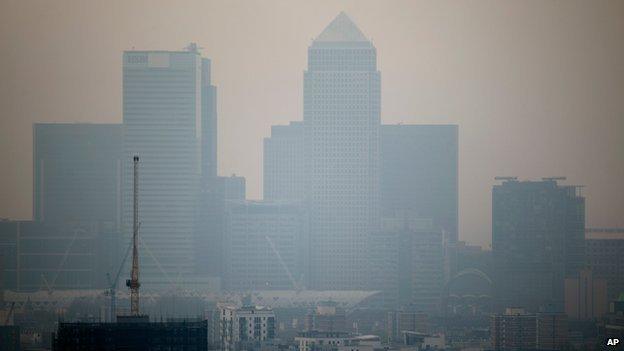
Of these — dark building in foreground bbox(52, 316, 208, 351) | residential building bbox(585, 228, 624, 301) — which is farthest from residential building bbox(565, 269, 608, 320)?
dark building in foreground bbox(52, 316, 208, 351)

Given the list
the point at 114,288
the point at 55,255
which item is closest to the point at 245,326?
the point at 114,288

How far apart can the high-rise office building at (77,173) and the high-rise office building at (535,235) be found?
15.2m

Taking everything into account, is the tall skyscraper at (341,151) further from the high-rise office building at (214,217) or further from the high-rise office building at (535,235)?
the high-rise office building at (535,235)

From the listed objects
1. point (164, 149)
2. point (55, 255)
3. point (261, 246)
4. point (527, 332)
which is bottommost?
point (527, 332)

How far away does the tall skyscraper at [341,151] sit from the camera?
107 metres

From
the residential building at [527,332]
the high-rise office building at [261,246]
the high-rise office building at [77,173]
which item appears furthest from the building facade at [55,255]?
the residential building at [527,332]

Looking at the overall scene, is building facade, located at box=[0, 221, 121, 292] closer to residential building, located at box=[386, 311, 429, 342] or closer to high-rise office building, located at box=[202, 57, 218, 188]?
high-rise office building, located at box=[202, 57, 218, 188]

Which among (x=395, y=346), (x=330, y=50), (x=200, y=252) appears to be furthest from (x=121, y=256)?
(x=395, y=346)

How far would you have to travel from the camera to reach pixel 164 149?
107 m

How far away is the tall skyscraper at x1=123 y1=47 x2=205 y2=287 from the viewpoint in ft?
344

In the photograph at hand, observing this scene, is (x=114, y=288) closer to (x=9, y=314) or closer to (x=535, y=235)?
(x=9, y=314)

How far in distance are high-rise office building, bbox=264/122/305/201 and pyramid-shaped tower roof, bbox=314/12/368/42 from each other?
13.4 feet

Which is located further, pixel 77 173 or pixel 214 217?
pixel 77 173

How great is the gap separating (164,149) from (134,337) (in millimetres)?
48939
